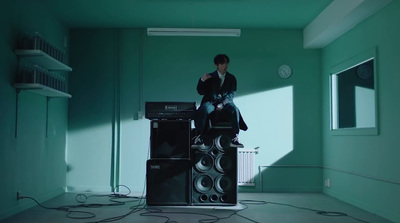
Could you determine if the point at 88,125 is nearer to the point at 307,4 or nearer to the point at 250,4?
the point at 250,4

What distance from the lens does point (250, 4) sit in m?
5.31

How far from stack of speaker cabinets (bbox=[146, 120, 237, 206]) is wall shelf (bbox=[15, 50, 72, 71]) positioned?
1.37 metres

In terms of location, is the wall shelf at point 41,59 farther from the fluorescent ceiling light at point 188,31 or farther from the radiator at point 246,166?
the radiator at point 246,166

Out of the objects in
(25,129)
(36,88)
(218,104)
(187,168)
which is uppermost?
(36,88)

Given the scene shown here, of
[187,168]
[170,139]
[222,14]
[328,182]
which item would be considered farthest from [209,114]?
[328,182]

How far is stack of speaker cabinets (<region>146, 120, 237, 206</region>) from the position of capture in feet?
15.6

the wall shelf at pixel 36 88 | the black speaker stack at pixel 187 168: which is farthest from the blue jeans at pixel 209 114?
the wall shelf at pixel 36 88

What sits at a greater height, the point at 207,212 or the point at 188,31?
the point at 188,31

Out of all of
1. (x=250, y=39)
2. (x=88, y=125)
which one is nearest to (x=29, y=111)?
(x=88, y=125)

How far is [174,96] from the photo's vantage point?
6418 millimetres

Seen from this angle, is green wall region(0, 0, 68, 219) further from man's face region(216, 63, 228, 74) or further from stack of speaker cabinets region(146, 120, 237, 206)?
man's face region(216, 63, 228, 74)

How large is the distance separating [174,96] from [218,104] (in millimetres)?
1770

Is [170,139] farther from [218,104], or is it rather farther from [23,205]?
[23,205]

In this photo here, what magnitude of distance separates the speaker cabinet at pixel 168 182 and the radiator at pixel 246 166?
1.69 m
